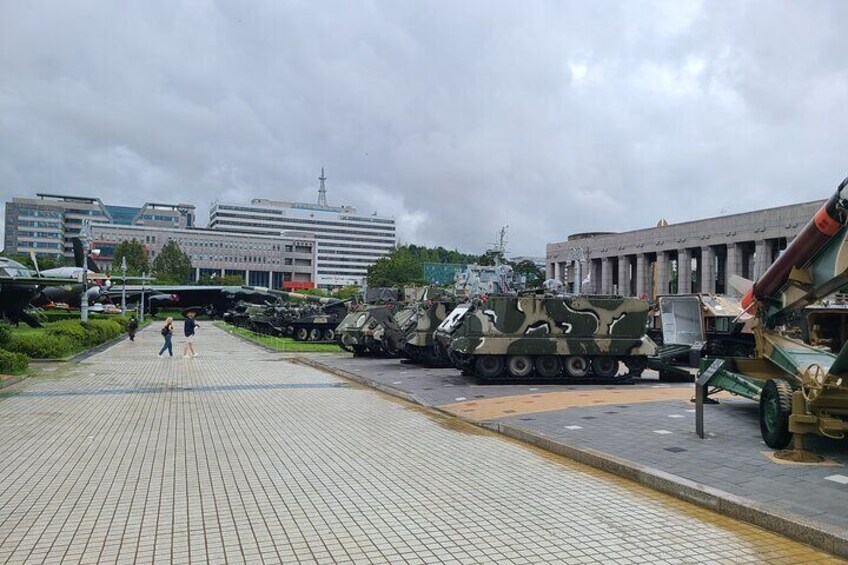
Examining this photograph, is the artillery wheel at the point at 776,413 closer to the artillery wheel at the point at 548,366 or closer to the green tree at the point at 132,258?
the artillery wheel at the point at 548,366

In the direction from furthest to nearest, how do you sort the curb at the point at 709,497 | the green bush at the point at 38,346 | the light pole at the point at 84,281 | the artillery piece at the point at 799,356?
the light pole at the point at 84,281, the green bush at the point at 38,346, the artillery piece at the point at 799,356, the curb at the point at 709,497

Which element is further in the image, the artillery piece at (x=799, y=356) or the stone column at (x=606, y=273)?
the stone column at (x=606, y=273)

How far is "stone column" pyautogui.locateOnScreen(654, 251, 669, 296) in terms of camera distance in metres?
62.2

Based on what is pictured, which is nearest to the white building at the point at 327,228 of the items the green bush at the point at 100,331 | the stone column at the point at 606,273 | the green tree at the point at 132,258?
the green tree at the point at 132,258

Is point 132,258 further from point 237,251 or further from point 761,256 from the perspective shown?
point 761,256

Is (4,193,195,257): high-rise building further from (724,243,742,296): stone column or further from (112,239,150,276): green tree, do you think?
(724,243,742,296): stone column

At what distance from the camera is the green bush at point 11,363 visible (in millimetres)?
16547

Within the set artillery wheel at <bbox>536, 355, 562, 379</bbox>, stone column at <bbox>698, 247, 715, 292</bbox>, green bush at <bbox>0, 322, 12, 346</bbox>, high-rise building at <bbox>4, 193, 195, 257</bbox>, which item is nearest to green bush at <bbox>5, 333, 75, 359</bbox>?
green bush at <bbox>0, 322, 12, 346</bbox>

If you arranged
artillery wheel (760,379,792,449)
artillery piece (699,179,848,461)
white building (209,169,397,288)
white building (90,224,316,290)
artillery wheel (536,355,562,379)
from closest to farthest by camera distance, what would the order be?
artillery piece (699,179,848,461) → artillery wheel (760,379,792,449) → artillery wheel (536,355,562,379) → white building (90,224,316,290) → white building (209,169,397,288)

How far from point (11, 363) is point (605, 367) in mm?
14077

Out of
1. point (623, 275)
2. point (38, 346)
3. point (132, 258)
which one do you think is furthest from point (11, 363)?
point (132, 258)

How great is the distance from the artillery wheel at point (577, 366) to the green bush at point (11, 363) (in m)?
13.1

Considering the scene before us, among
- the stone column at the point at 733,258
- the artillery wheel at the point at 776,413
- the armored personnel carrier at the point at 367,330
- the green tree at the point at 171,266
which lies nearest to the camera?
the artillery wheel at the point at 776,413

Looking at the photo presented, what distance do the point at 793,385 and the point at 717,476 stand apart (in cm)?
251
